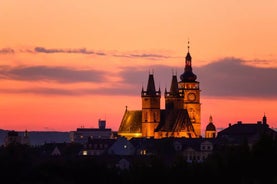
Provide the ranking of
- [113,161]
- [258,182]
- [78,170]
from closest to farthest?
[258,182] → [78,170] → [113,161]

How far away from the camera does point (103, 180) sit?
137 metres

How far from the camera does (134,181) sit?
132 meters

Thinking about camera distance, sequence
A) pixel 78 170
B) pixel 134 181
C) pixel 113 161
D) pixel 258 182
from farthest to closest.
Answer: pixel 113 161, pixel 78 170, pixel 134 181, pixel 258 182

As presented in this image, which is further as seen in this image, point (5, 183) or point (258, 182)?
point (5, 183)

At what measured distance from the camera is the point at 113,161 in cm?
18150

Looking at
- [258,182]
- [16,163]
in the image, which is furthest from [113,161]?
[258,182]

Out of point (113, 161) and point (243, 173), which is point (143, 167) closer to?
point (243, 173)

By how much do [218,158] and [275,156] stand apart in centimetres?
786

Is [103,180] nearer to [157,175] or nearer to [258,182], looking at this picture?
[157,175]

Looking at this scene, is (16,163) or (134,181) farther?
(16,163)

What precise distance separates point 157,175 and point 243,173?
26.2ft

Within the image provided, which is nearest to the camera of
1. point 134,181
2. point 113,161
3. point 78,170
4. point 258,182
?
point 258,182

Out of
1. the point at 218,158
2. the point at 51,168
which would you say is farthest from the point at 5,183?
the point at 218,158

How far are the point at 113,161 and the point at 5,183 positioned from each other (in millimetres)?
48758
